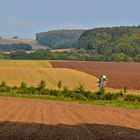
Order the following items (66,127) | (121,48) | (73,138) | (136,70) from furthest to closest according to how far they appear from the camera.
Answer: (121,48), (136,70), (66,127), (73,138)

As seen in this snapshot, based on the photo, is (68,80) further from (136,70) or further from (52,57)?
(52,57)

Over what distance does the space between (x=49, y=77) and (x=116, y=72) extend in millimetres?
17177

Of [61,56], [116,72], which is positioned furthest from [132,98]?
[61,56]

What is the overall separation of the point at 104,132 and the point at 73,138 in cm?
258

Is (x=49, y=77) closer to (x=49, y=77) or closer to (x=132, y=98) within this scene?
(x=49, y=77)

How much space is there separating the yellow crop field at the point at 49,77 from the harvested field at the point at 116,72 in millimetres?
3454

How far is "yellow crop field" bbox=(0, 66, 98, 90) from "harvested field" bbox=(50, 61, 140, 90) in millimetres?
3454

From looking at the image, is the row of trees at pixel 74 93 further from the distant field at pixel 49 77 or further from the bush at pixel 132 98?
the distant field at pixel 49 77

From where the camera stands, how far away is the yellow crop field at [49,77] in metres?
85.8

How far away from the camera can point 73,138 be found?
1830 centimetres

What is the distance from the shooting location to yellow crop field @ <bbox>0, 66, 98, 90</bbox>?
85.8 meters

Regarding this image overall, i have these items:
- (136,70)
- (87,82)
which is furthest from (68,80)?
(136,70)

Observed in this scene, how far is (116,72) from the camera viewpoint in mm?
102562

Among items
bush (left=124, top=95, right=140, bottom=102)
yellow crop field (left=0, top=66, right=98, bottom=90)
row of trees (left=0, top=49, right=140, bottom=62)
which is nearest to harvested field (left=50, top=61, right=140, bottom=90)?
yellow crop field (left=0, top=66, right=98, bottom=90)
